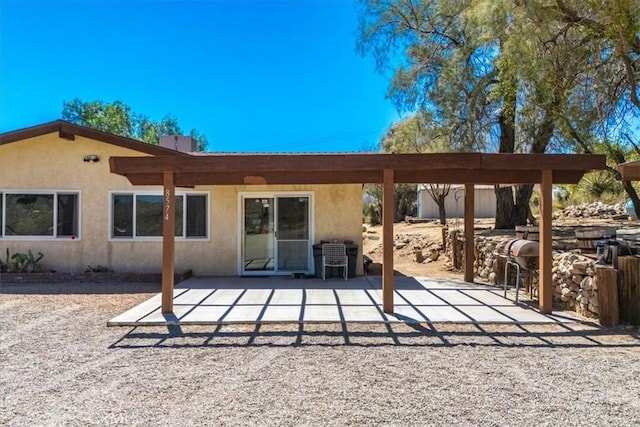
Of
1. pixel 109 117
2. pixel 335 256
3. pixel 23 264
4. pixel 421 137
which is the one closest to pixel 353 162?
pixel 335 256

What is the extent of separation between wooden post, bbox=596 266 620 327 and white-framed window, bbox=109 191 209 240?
27.0 ft

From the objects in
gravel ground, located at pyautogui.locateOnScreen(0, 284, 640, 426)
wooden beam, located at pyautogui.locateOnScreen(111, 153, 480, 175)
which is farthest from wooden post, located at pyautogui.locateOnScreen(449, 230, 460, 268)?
wooden beam, located at pyautogui.locateOnScreen(111, 153, 480, 175)

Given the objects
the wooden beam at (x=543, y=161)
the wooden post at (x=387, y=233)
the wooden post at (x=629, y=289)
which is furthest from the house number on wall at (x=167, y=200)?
the wooden post at (x=629, y=289)

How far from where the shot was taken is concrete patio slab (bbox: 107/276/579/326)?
21.4 feet

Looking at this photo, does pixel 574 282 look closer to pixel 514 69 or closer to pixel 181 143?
pixel 514 69

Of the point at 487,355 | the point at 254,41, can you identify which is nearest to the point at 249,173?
the point at 487,355

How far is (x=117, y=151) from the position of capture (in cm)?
1097

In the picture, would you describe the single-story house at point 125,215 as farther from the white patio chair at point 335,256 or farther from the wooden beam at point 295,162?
the wooden beam at point 295,162

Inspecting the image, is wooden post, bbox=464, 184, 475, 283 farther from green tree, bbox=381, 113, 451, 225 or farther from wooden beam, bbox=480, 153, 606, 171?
wooden beam, bbox=480, 153, 606, 171

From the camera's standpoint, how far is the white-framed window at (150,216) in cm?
1084

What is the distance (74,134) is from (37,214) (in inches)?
87.6

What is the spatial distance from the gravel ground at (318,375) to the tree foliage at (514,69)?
5.19 m

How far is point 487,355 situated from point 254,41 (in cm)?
1727

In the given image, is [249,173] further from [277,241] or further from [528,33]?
[528,33]
